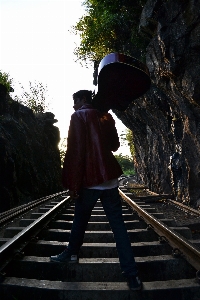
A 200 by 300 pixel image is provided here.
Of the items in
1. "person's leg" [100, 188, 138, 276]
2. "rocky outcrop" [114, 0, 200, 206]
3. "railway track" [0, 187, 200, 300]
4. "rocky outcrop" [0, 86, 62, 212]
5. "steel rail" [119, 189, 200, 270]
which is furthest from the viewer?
"rocky outcrop" [0, 86, 62, 212]

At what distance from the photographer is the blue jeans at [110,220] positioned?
2682 millimetres

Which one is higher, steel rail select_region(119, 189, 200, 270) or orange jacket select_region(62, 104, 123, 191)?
orange jacket select_region(62, 104, 123, 191)

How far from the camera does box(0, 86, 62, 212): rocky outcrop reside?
9750mm

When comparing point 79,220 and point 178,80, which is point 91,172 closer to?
point 79,220

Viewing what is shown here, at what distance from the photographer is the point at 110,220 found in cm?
283

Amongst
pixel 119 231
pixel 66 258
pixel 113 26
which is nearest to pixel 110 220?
pixel 119 231

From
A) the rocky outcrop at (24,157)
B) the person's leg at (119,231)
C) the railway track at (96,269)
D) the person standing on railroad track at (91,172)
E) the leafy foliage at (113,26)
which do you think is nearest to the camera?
the railway track at (96,269)

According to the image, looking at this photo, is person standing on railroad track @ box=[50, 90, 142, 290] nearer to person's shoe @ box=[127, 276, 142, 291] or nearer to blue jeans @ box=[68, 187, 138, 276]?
blue jeans @ box=[68, 187, 138, 276]

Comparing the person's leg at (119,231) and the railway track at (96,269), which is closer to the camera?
the railway track at (96,269)

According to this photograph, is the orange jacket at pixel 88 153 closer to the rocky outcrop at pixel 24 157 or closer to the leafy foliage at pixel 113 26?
the rocky outcrop at pixel 24 157

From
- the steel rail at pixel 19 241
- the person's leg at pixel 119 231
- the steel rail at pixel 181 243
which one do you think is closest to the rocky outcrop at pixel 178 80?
the steel rail at pixel 181 243

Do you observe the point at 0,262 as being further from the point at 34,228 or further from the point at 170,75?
the point at 170,75

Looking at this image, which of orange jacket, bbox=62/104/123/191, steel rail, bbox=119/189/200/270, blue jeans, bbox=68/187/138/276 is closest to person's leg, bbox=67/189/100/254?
blue jeans, bbox=68/187/138/276

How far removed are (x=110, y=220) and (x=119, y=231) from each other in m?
0.13
